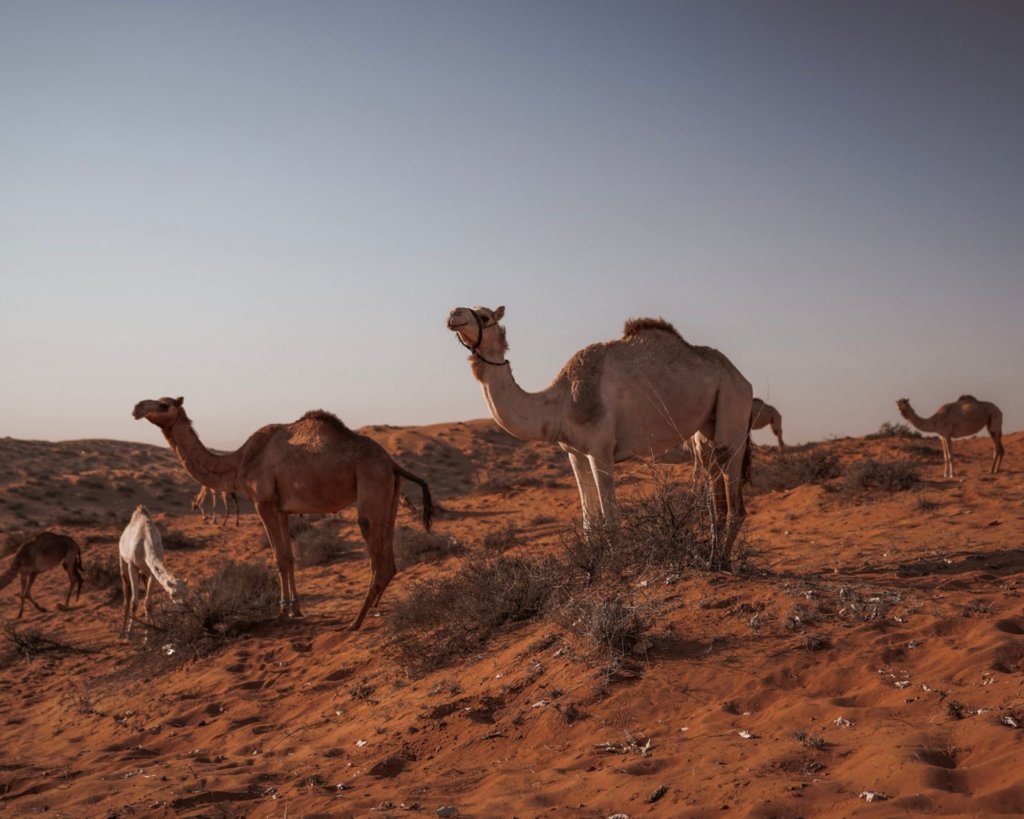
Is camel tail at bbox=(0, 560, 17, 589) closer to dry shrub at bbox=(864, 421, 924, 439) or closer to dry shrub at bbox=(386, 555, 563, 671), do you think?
dry shrub at bbox=(386, 555, 563, 671)

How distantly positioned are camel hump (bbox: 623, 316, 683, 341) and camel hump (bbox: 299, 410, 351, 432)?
3692mm

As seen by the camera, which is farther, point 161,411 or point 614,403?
point 161,411

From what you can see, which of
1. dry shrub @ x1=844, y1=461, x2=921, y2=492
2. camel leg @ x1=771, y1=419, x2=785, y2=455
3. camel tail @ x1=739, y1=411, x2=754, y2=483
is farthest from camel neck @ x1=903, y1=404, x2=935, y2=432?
camel tail @ x1=739, y1=411, x2=754, y2=483

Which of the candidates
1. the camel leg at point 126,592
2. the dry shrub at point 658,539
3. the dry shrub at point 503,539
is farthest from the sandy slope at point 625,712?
the dry shrub at point 503,539

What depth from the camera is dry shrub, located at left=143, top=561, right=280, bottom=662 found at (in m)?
9.30

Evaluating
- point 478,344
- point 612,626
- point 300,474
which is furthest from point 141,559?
point 612,626

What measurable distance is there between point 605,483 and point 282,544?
4.27 metres

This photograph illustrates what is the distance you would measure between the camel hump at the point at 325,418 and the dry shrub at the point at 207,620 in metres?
2.27

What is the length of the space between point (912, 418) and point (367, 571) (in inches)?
538

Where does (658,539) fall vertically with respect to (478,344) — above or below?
below

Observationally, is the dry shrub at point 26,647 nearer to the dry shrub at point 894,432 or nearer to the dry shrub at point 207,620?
the dry shrub at point 207,620

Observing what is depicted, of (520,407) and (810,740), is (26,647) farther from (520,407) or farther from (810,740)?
(810,740)

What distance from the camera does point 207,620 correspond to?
9.57 m

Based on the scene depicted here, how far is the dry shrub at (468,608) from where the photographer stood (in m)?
7.09
